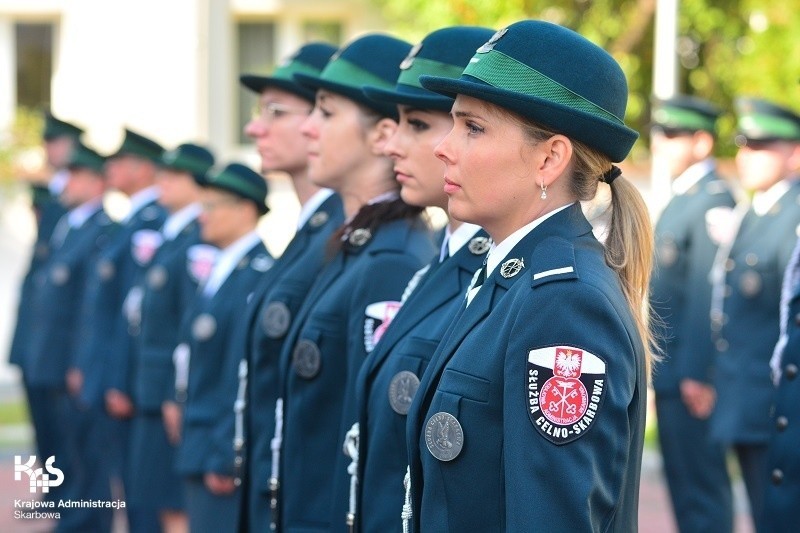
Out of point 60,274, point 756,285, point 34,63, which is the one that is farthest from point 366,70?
point 34,63

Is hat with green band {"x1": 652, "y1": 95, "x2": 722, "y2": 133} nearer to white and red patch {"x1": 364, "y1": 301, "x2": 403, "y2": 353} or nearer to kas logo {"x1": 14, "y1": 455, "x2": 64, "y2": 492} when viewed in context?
kas logo {"x1": 14, "y1": 455, "x2": 64, "y2": 492}

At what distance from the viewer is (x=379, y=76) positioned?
14.2ft

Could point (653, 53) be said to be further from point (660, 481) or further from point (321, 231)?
point (321, 231)

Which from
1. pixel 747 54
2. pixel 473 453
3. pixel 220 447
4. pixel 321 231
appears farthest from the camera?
pixel 747 54

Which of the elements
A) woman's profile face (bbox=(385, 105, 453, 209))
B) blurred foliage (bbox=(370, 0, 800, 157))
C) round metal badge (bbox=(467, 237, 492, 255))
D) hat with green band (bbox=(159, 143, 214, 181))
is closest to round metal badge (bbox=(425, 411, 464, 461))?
round metal badge (bbox=(467, 237, 492, 255))

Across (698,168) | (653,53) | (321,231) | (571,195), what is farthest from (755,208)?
(653,53)

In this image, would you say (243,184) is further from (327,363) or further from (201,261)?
(327,363)

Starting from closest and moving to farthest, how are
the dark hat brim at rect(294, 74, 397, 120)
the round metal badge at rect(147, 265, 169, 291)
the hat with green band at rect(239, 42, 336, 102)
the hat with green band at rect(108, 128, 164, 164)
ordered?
the dark hat brim at rect(294, 74, 397, 120) → the hat with green band at rect(239, 42, 336, 102) → the round metal badge at rect(147, 265, 169, 291) → the hat with green band at rect(108, 128, 164, 164)

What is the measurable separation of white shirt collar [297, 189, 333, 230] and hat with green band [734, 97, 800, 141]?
2.97 metres

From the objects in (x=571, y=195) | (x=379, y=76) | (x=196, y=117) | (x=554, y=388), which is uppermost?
(x=196, y=117)

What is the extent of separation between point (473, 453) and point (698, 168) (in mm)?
5511

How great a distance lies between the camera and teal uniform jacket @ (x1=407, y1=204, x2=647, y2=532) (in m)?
2.53

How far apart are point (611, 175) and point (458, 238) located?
2.48 feet

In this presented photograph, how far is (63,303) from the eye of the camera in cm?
922
